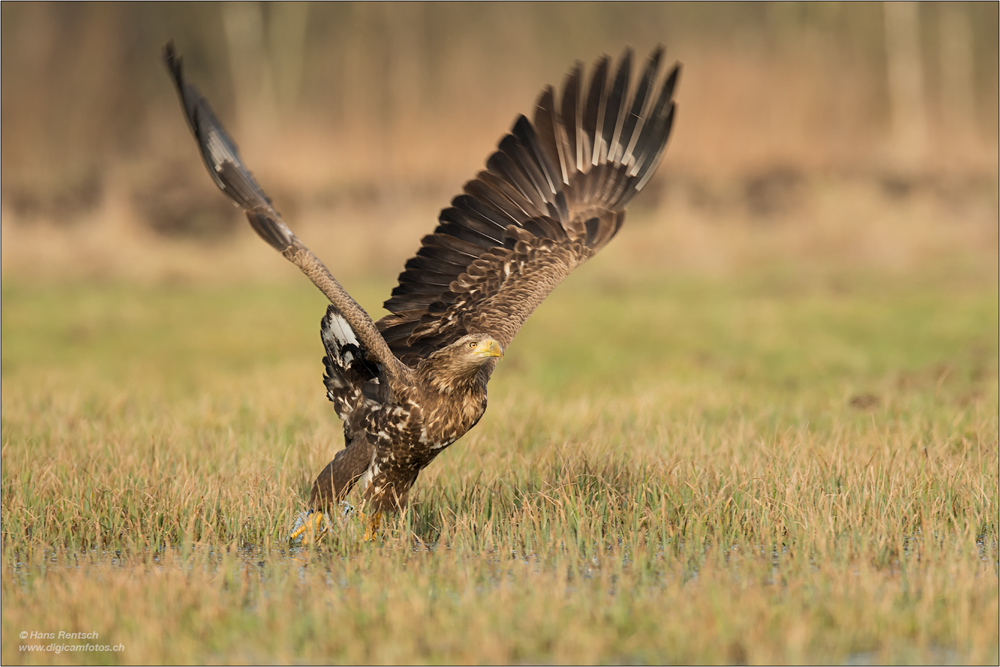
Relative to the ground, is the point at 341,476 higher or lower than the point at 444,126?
lower

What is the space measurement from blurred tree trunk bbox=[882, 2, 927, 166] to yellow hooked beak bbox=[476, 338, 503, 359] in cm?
1809

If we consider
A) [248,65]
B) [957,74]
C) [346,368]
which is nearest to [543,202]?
[346,368]

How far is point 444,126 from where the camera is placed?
22.0m

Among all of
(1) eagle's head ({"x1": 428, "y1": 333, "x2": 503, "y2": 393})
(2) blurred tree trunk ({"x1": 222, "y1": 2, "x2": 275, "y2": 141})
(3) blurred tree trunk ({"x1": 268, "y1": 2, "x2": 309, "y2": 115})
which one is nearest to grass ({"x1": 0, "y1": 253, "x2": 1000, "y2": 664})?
(1) eagle's head ({"x1": 428, "y1": 333, "x2": 503, "y2": 393})

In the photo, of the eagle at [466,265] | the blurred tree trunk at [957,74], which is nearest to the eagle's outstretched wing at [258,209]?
the eagle at [466,265]

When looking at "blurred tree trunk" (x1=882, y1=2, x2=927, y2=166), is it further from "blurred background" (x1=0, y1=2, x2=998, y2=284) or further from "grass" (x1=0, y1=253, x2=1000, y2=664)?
"grass" (x1=0, y1=253, x2=1000, y2=664)

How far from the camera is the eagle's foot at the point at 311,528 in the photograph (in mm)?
6031

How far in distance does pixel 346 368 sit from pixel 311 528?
34.9 inches

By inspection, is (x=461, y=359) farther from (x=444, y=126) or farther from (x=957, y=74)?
(x=957, y=74)

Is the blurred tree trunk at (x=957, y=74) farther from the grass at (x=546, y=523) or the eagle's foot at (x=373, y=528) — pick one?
the eagle's foot at (x=373, y=528)

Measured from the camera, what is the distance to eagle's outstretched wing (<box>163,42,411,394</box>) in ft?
18.6

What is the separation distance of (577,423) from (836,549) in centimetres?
317

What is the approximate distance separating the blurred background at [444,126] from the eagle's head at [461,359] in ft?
44.2

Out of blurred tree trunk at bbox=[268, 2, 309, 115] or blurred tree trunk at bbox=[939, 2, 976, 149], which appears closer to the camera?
blurred tree trunk at bbox=[939, 2, 976, 149]
